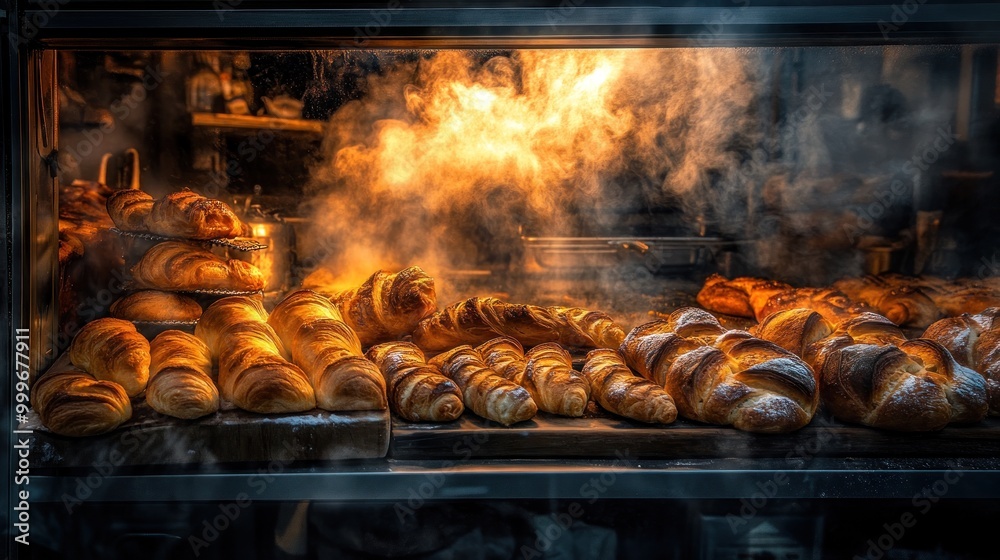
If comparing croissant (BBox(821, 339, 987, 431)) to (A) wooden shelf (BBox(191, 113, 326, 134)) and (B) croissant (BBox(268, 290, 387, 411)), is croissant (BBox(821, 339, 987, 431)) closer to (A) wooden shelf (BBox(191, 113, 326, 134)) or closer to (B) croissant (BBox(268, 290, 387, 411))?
(B) croissant (BBox(268, 290, 387, 411))

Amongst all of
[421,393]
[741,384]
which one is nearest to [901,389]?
[741,384]

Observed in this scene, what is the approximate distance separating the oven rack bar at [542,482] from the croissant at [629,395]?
0.62ft

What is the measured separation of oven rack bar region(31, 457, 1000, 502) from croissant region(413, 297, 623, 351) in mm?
942


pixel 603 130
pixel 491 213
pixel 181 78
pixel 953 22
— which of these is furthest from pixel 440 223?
pixel 953 22

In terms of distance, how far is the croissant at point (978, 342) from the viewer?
2.81m

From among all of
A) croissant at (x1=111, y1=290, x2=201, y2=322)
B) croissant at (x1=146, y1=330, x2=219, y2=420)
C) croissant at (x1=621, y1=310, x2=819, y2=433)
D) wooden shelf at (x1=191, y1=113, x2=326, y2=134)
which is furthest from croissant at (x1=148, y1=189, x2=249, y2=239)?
croissant at (x1=621, y1=310, x2=819, y2=433)

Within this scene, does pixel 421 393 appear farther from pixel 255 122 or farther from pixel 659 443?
pixel 255 122

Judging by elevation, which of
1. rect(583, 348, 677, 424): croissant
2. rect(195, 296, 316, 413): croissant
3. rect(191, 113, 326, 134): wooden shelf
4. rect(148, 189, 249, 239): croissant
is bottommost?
rect(583, 348, 677, 424): croissant

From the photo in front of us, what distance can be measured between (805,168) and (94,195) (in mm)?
4799

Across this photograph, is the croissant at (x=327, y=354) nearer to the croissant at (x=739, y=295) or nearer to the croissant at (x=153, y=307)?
the croissant at (x=153, y=307)

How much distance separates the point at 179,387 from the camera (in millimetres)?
2447

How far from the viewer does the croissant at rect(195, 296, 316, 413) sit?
8.14ft

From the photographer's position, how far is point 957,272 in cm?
476

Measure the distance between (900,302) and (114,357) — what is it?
4.03m
